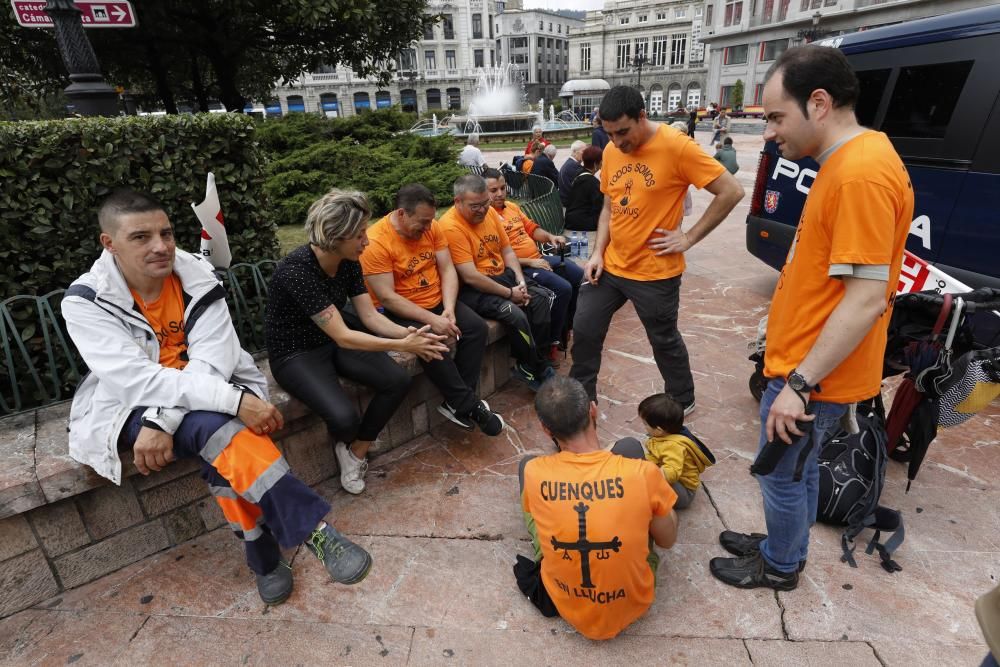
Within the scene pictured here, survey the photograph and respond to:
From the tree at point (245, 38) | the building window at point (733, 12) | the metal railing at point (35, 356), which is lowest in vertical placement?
the metal railing at point (35, 356)

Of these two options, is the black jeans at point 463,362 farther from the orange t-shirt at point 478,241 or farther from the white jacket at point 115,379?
the white jacket at point 115,379

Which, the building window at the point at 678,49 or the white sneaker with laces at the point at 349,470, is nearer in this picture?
the white sneaker with laces at the point at 349,470

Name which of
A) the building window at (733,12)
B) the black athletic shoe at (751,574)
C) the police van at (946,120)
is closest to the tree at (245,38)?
the police van at (946,120)

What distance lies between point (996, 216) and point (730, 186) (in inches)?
83.0

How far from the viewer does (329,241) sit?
2.79 m

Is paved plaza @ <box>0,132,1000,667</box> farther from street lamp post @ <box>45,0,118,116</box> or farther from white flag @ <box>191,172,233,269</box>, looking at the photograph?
street lamp post @ <box>45,0,118,116</box>

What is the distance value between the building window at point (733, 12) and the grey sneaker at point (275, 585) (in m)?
61.4

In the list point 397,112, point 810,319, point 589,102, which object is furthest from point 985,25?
→ point 589,102

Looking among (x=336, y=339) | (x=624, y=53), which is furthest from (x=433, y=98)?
(x=336, y=339)

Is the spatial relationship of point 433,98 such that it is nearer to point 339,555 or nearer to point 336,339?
point 336,339

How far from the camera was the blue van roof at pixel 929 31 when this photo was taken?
145 inches

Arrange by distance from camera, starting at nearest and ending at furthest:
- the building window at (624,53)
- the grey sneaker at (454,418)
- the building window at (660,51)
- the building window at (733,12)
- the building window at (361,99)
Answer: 1. the grey sneaker at (454,418)
2. the building window at (733,12)
3. the building window at (361,99)
4. the building window at (660,51)
5. the building window at (624,53)

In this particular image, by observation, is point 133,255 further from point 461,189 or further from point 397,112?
point 397,112

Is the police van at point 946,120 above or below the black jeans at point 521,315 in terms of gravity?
above
